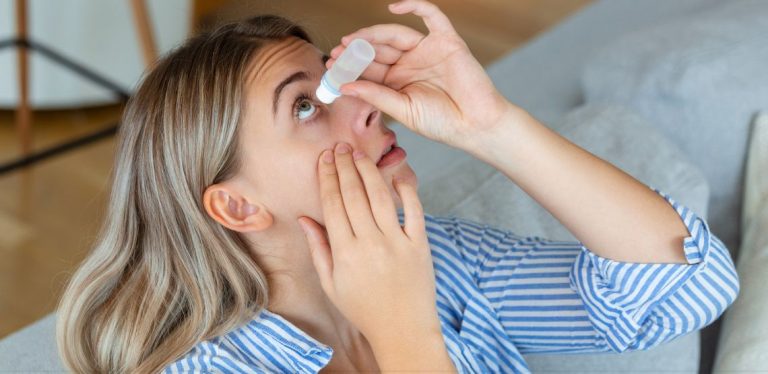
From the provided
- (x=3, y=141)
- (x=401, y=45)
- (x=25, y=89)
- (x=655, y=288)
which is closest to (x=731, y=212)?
(x=655, y=288)

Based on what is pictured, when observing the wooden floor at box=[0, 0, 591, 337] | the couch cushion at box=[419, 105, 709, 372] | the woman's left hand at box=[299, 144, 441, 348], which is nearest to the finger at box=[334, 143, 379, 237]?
the woman's left hand at box=[299, 144, 441, 348]

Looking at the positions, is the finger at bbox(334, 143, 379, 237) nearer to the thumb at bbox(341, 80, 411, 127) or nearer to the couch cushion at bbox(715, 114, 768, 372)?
the thumb at bbox(341, 80, 411, 127)

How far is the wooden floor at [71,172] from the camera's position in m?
2.49

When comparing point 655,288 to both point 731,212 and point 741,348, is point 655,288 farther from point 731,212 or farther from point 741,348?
point 731,212

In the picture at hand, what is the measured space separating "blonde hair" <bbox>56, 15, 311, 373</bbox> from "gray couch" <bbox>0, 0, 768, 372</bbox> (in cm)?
13

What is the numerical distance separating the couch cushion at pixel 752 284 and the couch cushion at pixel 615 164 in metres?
0.08

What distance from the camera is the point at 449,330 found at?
1.30 m

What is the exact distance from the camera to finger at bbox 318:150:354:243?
1.07 meters

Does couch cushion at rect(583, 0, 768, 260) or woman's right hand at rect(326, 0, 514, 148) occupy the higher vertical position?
woman's right hand at rect(326, 0, 514, 148)

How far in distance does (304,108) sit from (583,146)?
0.61 meters

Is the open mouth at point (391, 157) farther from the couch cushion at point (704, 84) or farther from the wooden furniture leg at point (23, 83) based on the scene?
the wooden furniture leg at point (23, 83)

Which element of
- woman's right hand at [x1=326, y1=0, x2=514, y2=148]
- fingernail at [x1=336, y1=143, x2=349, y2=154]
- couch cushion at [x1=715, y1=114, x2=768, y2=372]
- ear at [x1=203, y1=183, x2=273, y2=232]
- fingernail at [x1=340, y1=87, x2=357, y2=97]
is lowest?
couch cushion at [x1=715, y1=114, x2=768, y2=372]

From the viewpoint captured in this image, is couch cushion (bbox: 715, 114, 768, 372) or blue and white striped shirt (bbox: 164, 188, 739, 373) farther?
couch cushion (bbox: 715, 114, 768, 372)

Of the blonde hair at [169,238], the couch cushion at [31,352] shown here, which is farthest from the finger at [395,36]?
the couch cushion at [31,352]
